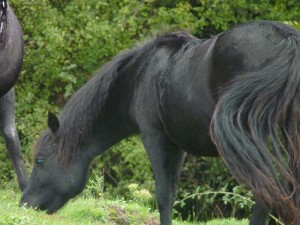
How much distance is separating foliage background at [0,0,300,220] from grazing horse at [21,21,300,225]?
6.06m

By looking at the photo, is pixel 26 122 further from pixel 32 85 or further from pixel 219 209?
pixel 219 209

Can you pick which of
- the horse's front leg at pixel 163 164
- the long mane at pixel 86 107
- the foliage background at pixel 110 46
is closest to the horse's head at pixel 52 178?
the long mane at pixel 86 107

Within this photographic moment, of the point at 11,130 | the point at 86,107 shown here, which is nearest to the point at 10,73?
the point at 11,130

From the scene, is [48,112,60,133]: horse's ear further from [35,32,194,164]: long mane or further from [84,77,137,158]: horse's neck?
[84,77,137,158]: horse's neck

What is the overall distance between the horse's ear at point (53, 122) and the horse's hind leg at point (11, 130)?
4.73 ft

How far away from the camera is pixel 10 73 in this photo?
930 centimetres

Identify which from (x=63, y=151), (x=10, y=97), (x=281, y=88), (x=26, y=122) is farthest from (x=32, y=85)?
(x=281, y=88)

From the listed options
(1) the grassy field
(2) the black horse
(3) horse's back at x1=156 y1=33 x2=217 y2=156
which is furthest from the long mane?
(2) the black horse

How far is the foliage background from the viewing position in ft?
49.4

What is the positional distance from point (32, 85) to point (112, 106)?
24.9 feet

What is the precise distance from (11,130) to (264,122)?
167 inches

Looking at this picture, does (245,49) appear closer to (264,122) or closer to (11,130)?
(264,122)

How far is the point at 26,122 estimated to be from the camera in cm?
1516

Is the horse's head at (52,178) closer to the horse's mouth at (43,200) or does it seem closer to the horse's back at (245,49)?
the horse's mouth at (43,200)
